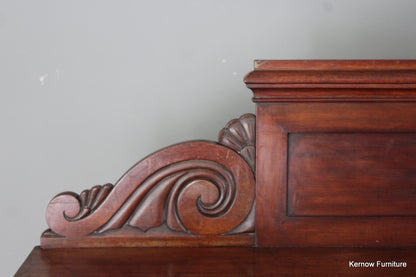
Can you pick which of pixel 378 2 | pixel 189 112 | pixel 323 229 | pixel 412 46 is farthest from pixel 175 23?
pixel 323 229

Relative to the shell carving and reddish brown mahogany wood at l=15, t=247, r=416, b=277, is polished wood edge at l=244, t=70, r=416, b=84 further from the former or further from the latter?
reddish brown mahogany wood at l=15, t=247, r=416, b=277

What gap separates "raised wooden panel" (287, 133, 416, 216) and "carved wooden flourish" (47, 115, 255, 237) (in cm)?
9

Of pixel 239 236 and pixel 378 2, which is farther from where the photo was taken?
pixel 378 2

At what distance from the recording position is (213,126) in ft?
5.62

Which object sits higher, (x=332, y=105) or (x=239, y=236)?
(x=332, y=105)

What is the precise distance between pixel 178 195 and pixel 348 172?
33cm

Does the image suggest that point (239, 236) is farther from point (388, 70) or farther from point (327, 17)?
point (327, 17)

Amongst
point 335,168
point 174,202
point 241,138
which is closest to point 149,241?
point 174,202

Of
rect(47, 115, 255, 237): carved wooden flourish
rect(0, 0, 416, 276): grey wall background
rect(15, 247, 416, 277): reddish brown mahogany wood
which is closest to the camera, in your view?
rect(15, 247, 416, 277): reddish brown mahogany wood

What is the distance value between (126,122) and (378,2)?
2.88ft

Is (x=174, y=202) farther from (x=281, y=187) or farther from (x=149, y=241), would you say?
(x=281, y=187)

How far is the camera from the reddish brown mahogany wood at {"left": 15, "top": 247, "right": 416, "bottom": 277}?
3.00 ft

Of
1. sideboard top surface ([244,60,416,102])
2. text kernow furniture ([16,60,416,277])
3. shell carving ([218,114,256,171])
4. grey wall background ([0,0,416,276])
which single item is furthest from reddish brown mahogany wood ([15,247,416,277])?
grey wall background ([0,0,416,276])

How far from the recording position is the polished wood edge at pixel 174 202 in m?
1.02
